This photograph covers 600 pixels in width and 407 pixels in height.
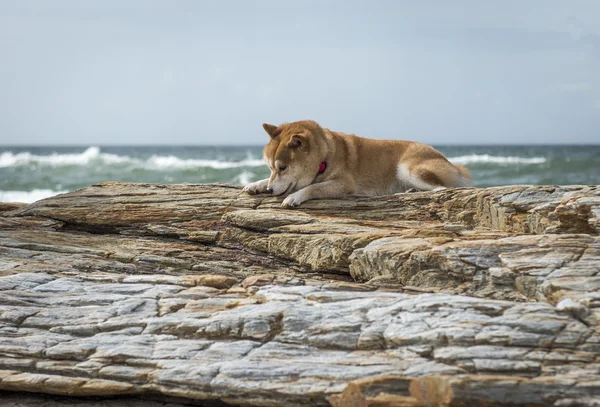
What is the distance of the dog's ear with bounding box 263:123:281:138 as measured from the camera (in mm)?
7188

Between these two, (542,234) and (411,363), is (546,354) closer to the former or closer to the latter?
(411,363)

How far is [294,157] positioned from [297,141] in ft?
0.58

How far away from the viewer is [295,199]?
641cm

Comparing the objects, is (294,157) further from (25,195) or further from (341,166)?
(25,195)

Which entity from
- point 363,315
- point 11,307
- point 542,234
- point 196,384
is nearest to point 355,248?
point 363,315

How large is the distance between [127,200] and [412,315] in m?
3.93

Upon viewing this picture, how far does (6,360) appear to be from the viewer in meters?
4.37

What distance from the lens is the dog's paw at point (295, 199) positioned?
6380 mm

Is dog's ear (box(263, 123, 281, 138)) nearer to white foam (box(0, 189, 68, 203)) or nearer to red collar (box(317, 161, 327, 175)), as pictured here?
red collar (box(317, 161, 327, 175))

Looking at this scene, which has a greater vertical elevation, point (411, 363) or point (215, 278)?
point (215, 278)

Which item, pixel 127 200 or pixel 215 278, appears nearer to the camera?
pixel 215 278

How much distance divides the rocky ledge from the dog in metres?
0.72

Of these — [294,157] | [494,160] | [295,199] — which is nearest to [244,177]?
[494,160]

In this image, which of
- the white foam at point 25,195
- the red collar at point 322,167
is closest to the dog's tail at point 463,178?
the red collar at point 322,167
